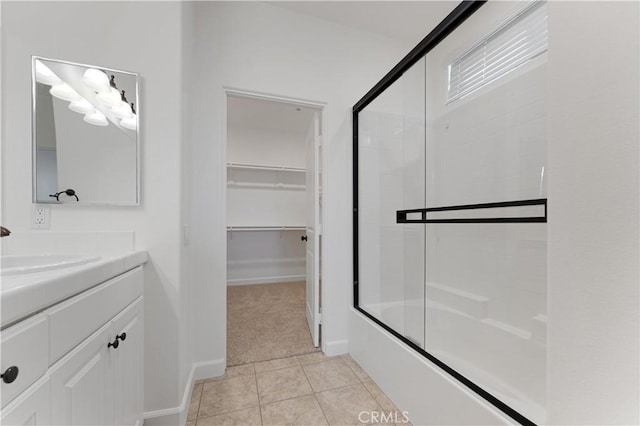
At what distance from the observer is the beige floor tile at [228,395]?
1.50 m

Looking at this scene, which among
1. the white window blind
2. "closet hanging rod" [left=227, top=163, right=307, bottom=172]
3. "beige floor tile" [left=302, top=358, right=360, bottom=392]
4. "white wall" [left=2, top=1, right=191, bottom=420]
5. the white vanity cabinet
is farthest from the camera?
"closet hanging rod" [left=227, top=163, right=307, bottom=172]

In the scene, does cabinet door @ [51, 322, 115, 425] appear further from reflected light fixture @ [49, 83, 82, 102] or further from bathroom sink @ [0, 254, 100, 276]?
reflected light fixture @ [49, 83, 82, 102]

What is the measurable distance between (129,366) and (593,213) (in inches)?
63.8

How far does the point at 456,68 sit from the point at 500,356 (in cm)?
209

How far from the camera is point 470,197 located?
199 cm

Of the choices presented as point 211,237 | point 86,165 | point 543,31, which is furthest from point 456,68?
point 86,165

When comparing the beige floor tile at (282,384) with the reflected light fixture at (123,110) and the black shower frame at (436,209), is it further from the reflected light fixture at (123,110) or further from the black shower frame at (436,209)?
Answer: the reflected light fixture at (123,110)

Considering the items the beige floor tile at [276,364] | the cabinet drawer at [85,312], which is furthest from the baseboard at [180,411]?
the cabinet drawer at [85,312]

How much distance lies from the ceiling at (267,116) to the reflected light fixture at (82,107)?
7.05ft

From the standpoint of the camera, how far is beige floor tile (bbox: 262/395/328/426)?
140 cm

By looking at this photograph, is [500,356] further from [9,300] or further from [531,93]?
[9,300]

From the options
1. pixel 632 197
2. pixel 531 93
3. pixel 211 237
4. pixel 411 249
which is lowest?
pixel 411 249

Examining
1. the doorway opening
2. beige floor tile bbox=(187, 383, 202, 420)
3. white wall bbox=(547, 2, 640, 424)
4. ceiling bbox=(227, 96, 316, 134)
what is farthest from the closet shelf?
white wall bbox=(547, 2, 640, 424)

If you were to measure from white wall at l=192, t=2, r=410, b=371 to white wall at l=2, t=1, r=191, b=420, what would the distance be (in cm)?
43
